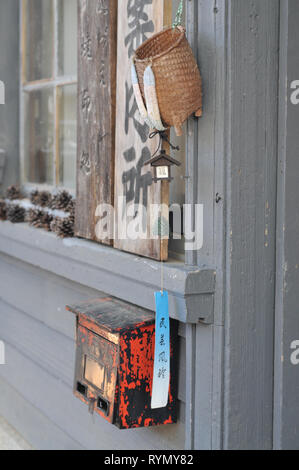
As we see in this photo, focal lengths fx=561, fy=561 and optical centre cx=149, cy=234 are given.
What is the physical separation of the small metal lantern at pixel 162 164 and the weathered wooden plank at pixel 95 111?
1.32 ft

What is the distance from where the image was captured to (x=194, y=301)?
162 cm

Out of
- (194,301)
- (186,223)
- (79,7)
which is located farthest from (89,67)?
(194,301)

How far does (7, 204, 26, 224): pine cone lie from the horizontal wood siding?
255 mm

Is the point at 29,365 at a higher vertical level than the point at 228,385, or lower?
lower

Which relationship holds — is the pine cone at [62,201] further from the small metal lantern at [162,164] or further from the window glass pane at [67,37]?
the small metal lantern at [162,164]

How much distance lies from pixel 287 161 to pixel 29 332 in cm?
184

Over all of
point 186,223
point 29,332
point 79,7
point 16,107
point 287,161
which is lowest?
point 29,332

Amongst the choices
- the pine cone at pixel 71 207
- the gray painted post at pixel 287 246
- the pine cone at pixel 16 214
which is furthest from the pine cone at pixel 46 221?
the gray painted post at pixel 287 246

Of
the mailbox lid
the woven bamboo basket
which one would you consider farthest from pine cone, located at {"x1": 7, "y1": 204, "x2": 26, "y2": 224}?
the woven bamboo basket

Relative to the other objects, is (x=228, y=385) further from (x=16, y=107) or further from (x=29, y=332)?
(x=16, y=107)

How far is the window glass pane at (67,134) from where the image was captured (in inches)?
107

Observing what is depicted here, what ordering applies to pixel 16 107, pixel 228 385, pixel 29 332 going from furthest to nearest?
pixel 16 107 → pixel 29 332 → pixel 228 385

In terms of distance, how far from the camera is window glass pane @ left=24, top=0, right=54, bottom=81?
2.92 metres

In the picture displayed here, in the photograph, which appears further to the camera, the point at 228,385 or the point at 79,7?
the point at 79,7
